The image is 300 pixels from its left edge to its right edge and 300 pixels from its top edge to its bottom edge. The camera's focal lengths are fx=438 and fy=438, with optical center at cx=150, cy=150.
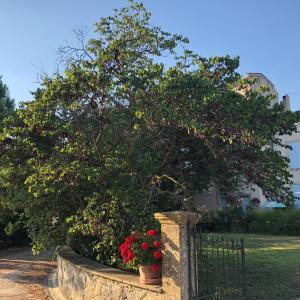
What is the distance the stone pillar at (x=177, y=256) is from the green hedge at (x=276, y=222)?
54.6 feet

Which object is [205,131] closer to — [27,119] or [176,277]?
[176,277]

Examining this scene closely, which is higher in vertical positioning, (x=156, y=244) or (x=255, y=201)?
(x=255, y=201)

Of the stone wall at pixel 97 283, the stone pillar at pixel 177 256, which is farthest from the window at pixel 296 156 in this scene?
the stone pillar at pixel 177 256

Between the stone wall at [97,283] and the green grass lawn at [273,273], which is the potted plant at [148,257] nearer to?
the stone wall at [97,283]

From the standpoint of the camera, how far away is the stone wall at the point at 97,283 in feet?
22.5

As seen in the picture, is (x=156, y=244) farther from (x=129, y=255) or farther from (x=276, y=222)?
(x=276, y=222)

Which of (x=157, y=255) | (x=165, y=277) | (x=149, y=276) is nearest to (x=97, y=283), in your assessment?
(x=149, y=276)

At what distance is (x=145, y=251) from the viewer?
687 cm

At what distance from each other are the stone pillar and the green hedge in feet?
54.6

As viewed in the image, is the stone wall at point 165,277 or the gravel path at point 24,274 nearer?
the stone wall at point 165,277

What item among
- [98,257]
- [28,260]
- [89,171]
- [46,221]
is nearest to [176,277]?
[89,171]

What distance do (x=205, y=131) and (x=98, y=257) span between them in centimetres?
416

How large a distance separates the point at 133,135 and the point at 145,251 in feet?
8.18

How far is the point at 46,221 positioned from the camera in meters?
10.3
